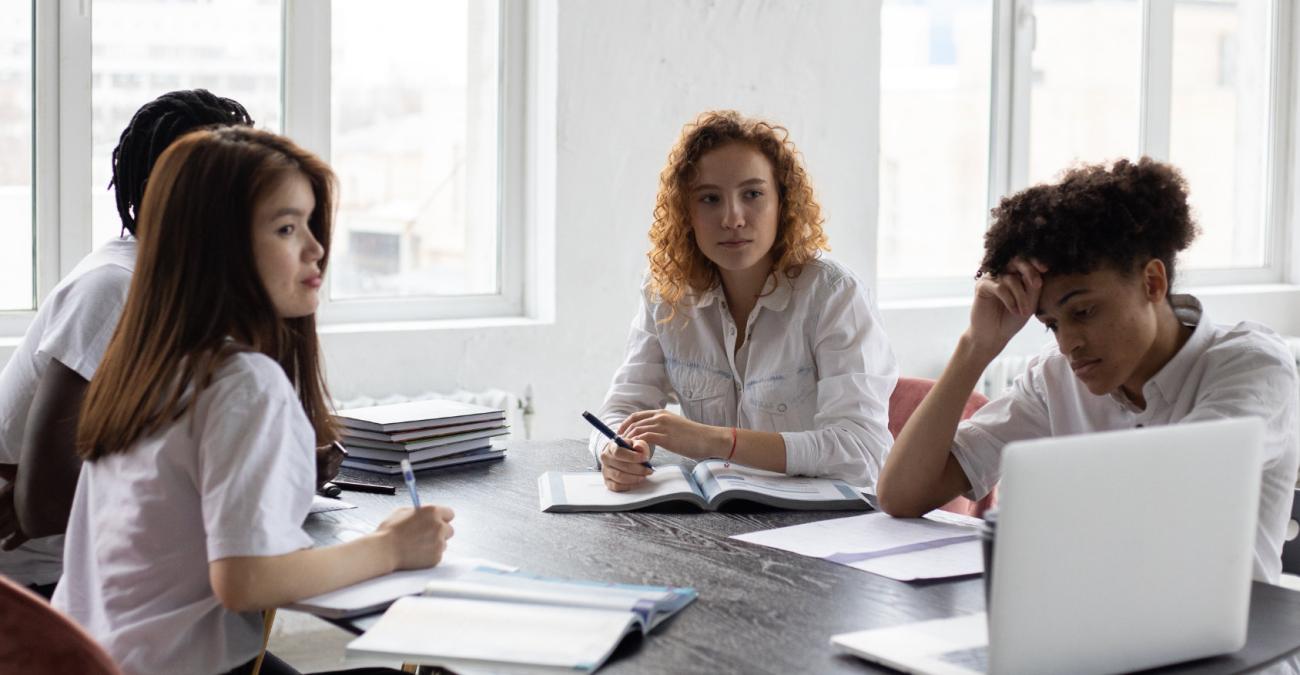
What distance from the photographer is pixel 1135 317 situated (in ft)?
5.68

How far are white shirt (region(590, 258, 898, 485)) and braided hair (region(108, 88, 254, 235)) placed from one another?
2.70 feet

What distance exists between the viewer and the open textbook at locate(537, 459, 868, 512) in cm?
196

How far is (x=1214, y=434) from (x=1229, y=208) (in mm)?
4523

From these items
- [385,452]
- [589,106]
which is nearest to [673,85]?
[589,106]

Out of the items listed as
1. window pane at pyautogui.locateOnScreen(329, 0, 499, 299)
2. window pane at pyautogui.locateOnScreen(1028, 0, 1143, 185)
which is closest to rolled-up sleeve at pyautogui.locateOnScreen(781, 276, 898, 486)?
window pane at pyautogui.locateOnScreen(329, 0, 499, 299)

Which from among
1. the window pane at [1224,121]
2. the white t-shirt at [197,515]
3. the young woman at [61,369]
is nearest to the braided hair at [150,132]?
the young woman at [61,369]

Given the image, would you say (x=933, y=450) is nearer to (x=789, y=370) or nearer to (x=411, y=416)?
(x=789, y=370)

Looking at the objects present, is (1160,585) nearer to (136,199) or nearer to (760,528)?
(760,528)

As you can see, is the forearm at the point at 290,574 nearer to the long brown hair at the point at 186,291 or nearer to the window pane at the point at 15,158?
the long brown hair at the point at 186,291

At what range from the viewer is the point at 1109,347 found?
1.74m

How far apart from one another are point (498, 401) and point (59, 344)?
187 cm

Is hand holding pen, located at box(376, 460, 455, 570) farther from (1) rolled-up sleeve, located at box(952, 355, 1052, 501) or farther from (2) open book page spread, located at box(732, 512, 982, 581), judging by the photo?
(1) rolled-up sleeve, located at box(952, 355, 1052, 501)

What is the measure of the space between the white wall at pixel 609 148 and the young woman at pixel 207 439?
198 centimetres

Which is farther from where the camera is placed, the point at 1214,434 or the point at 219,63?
the point at 219,63
